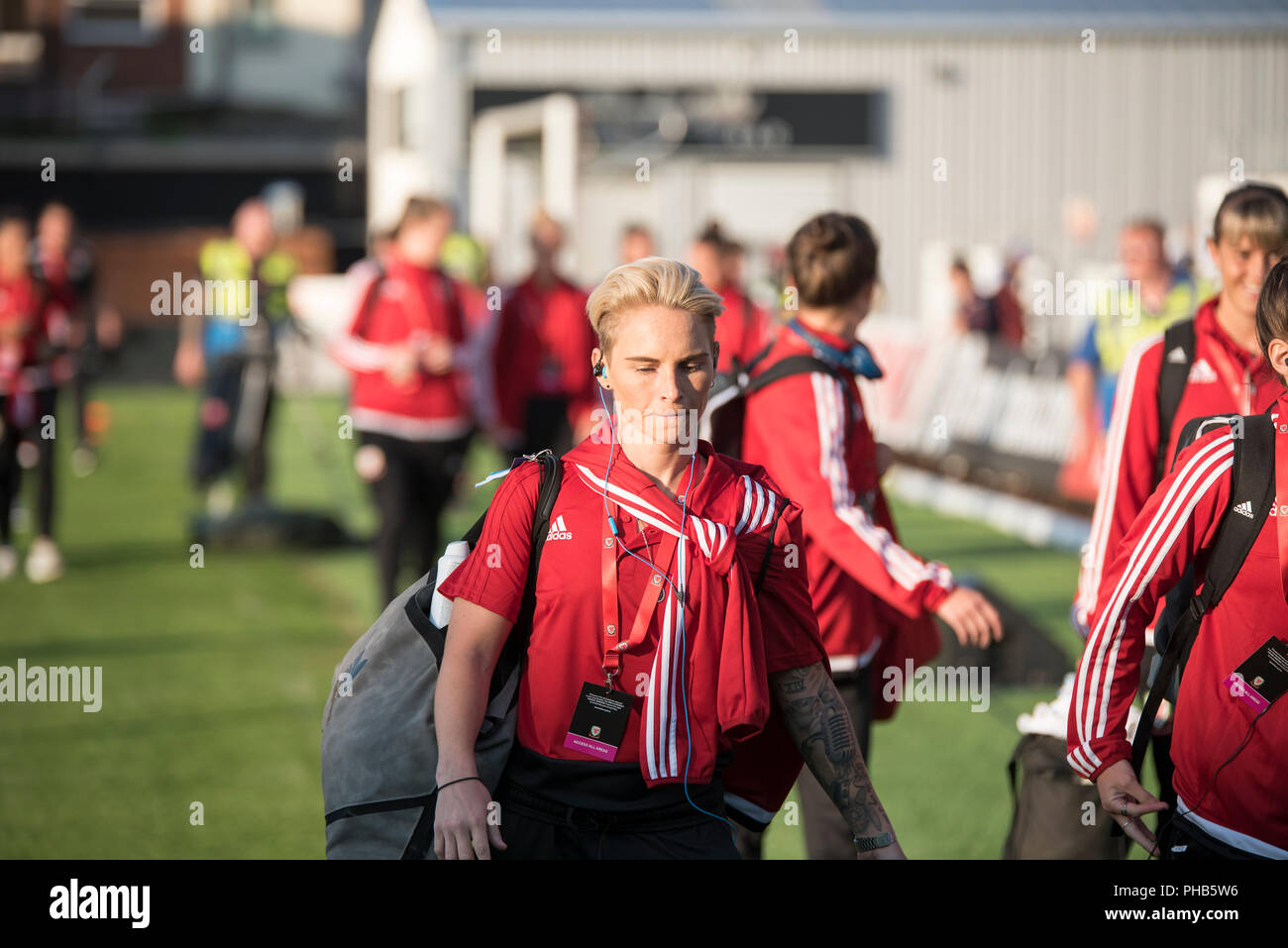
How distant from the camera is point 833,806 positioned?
4.61m

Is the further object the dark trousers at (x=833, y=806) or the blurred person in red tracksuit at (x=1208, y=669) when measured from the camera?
the dark trousers at (x=833, y=806)

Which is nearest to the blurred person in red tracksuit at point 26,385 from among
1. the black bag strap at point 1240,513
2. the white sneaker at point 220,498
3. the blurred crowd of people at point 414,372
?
the white sneaker at point 220,498

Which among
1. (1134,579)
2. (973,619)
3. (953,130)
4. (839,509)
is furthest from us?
(953,130)

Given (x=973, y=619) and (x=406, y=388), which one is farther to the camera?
(x=406, y=388)

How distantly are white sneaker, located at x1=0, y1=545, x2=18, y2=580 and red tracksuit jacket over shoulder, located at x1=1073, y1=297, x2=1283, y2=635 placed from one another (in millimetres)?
9537

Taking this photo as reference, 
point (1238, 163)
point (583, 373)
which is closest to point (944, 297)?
point (583, 373)

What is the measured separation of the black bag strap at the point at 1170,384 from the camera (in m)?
4.16

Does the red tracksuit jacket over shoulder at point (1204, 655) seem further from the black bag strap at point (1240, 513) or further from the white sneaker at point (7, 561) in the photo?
the white sneaker at point (7, 561)

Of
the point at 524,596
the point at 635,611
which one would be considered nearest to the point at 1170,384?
the point at 635,611

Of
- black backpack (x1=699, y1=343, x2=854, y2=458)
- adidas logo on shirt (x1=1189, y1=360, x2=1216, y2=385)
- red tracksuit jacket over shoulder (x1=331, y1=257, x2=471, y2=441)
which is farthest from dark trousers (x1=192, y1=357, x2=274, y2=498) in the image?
adidas logo on shirt (x1=1189, y1=360, x2=1216, y2=385)

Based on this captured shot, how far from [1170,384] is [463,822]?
88.2 inches

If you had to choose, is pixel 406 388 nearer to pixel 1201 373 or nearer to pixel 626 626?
pixel 1201 373

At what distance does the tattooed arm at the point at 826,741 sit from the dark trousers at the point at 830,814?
132 cm

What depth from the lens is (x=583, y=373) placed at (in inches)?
442
